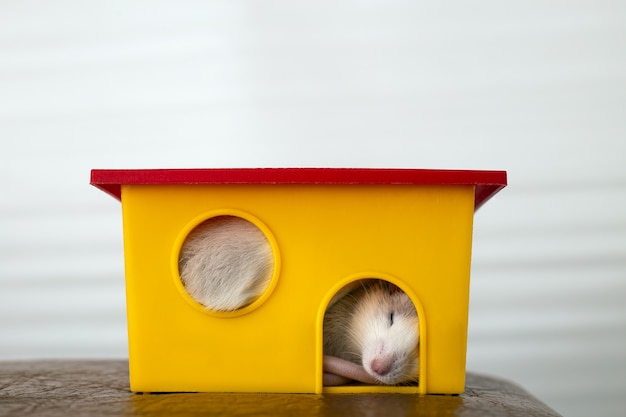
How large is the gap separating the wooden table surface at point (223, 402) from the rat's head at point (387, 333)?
5cm

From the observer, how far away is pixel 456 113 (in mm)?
1706

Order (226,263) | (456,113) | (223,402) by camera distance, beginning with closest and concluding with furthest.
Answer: (223,402) < (226,263) < (456,113)

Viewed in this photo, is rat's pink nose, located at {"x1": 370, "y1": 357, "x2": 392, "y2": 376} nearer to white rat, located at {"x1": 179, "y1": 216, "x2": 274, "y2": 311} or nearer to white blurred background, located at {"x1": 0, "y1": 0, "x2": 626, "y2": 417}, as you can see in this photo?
white rat, located at {"x1": 179, "y1": 216, "x2": 274, "y2": 311}

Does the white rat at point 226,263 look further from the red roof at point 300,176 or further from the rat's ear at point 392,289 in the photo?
the rat's ear at point 392,289

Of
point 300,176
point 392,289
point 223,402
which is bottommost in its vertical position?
point 223,402

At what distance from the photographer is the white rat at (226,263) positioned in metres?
0.94

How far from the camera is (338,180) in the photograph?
34.9 inches

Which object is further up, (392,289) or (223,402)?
(392,289)

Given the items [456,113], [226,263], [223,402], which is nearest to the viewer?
[223,402]

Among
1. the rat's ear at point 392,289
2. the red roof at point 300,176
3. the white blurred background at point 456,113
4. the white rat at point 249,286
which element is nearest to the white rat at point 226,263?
the white rat at point 249,286

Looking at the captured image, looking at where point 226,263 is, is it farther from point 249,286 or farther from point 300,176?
point 300,176

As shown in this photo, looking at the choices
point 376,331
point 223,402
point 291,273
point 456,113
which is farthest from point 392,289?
point 456,113

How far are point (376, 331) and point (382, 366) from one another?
71 mm

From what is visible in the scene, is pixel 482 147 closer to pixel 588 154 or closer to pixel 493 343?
pixel 588 154
